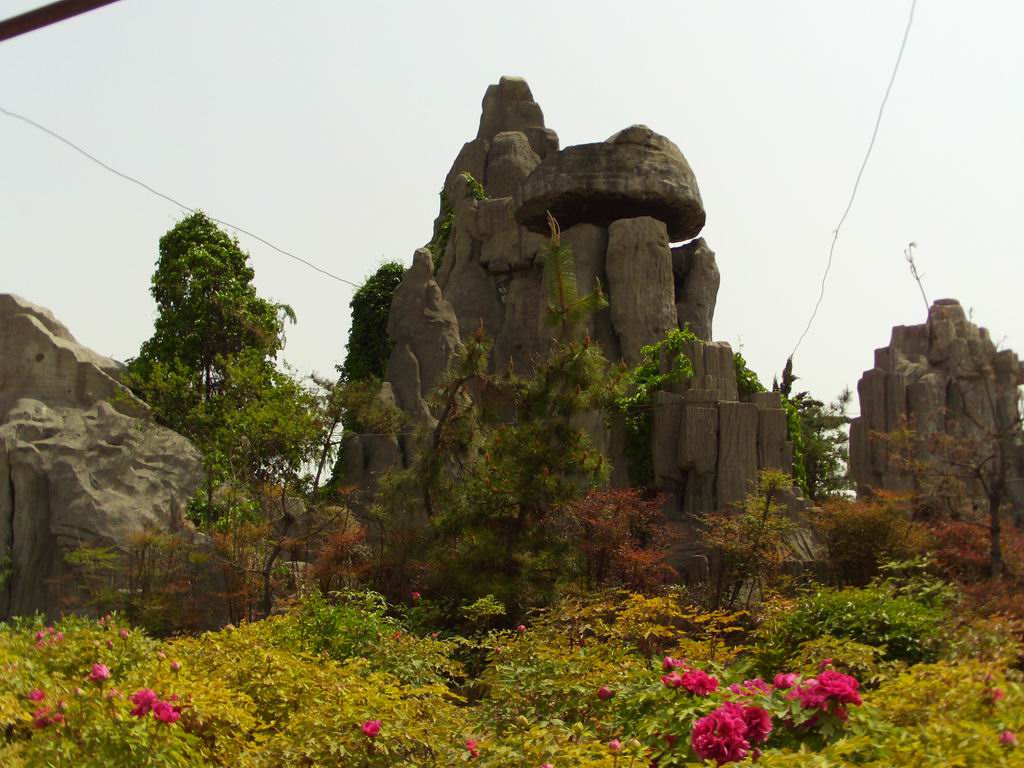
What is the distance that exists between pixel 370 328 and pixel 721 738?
71.5 feet

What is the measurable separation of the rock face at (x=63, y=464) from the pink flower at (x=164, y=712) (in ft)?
31.9

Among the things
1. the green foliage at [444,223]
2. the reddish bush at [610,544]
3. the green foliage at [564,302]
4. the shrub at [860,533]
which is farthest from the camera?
the green foliage at [444,223]

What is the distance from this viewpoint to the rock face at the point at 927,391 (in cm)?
2558

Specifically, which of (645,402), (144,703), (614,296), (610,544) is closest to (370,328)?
(614,296)

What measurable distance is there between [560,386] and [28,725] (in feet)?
27.2

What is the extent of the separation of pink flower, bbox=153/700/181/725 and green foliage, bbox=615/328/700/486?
44.6ft

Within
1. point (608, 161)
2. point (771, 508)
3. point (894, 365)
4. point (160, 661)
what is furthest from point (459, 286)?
point (160, 661)

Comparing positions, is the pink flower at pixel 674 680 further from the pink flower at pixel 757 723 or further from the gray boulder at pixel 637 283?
the gray boulder at pixel 637 283

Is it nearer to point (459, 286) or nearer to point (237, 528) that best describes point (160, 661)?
point (237, 528)

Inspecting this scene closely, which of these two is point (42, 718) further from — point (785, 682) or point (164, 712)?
point (785, 682)

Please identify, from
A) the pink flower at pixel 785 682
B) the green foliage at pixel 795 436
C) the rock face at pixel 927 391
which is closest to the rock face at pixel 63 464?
the green foliage at pixel 795 436

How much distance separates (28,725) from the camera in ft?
19.2

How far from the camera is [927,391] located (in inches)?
1028

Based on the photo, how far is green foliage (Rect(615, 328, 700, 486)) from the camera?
735 inches
